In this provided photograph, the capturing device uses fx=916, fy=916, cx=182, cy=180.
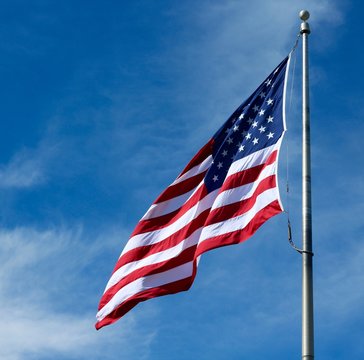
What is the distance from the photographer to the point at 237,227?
19609mm

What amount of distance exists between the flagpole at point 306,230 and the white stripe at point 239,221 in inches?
30.1

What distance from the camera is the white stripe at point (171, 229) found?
859 inches

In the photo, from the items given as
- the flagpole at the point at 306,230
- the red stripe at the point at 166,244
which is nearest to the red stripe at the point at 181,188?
the red stripe at the point at 166,244

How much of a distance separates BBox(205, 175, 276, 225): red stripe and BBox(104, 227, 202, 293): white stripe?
1.37m

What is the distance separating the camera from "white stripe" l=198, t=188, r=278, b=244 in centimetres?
1917

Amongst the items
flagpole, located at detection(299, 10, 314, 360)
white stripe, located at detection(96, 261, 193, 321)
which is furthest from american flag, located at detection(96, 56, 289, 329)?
flagpole, located at detection(299, 10, 314, 360)

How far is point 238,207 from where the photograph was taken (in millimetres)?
20031

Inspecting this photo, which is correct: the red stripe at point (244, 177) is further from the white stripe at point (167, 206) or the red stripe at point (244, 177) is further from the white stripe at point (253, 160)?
the white stripe at point (167, 206)

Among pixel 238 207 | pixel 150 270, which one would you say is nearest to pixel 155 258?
pixel 150 270

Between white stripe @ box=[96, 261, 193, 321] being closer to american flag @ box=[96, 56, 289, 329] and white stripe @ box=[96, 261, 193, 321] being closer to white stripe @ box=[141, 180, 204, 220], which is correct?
american flag @ box=[96, 56, 289, 329]

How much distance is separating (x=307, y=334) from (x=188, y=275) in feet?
16.0

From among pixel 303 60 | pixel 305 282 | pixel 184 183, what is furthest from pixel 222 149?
pixel 305 282

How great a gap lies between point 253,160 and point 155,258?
3.61 metres

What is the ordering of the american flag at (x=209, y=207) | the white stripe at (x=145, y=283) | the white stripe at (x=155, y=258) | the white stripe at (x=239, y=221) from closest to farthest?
the white stripe at (x=239, y=221) → the american flag at (x=209, y=207) → the white stripe at (x=145, y=283) → the white stripe at (x=155, y=258)
